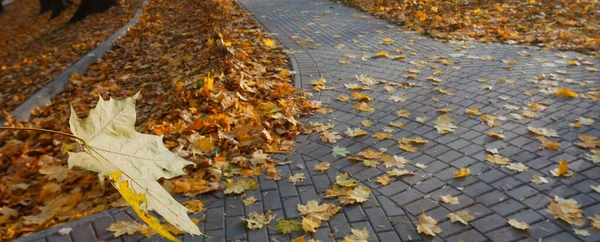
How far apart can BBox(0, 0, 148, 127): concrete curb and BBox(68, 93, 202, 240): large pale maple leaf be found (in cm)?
579

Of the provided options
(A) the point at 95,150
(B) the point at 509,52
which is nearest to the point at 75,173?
(A) the point at 95,150

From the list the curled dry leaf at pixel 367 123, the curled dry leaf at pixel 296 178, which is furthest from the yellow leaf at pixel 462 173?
the curled dry leaf at pixel 296 178

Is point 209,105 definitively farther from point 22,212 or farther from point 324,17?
point 324,17

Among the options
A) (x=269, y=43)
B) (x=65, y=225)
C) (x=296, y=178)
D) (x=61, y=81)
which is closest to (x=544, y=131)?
(x=296, y=178)

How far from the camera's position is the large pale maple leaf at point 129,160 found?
0.96 meters

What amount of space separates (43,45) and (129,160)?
11.4 m

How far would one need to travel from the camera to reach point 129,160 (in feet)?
3.59

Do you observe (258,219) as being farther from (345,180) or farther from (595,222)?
(595,222)

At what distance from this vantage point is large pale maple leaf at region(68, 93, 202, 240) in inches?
37.7

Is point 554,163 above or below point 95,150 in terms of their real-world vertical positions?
below

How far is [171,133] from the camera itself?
13.8ft

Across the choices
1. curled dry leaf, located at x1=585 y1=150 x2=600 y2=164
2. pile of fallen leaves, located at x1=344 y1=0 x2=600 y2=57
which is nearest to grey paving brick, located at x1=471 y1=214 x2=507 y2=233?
curled dry leaf, located at x1=585 y1=150 x2=600 y2=164

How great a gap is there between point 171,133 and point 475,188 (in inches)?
116

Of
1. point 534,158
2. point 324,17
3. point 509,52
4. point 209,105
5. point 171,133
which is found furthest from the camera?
point 324,17
